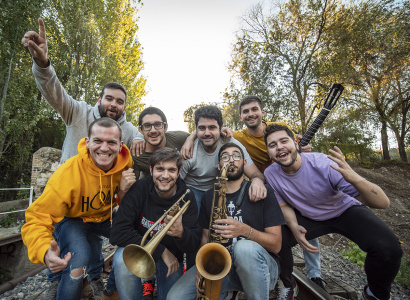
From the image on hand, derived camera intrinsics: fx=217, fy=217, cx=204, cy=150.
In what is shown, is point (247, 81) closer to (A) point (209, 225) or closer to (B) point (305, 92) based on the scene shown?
(B) point (305, 92)

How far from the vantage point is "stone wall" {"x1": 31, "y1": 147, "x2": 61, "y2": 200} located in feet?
23.3

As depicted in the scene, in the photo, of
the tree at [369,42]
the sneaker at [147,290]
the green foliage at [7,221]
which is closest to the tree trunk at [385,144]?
the tree at [369,42]

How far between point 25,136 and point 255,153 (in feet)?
40.9

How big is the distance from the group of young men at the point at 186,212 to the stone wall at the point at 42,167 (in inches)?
204

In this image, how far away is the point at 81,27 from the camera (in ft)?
36.2

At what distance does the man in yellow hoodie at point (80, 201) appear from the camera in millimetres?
2186

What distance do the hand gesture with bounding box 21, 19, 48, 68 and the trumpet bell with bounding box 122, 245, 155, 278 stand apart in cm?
256

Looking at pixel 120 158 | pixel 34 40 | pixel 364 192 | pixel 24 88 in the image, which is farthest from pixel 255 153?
pixel 24 88

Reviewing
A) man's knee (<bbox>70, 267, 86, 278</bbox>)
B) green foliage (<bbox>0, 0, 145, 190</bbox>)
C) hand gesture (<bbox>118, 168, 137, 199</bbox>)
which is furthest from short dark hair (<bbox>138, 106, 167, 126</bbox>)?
green foliage (<bbox>0, 0, 145, 190</bbox>)

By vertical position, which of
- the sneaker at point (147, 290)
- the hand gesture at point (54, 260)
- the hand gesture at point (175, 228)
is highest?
the hand gesture at point (175, 228)

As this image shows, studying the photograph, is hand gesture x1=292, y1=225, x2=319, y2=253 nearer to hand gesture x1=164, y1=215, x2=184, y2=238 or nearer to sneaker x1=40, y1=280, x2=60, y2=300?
hand gesture x1=164, y1=215, x2=184, y2=238

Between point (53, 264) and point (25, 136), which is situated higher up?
point (25, 136)

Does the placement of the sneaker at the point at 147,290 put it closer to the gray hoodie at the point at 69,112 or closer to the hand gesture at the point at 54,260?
the hand gesture at the point at 54,260

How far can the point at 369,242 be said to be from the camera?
8.25 ft
